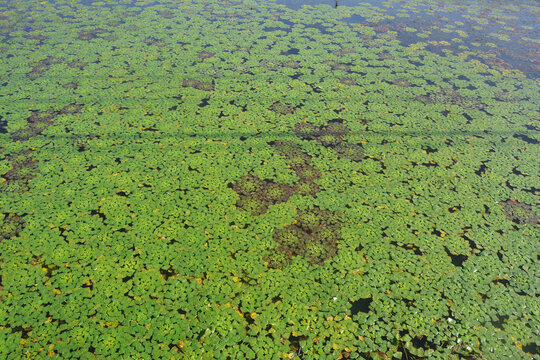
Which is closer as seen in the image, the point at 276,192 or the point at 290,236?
the point at 290,236

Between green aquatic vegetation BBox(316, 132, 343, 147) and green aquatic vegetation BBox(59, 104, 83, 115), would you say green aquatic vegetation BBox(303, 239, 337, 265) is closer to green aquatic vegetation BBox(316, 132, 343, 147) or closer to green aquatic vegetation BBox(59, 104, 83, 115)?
green aquatic vegetation BBox(316, 132, 343, 147)

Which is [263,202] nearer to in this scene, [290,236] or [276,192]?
[276,192]

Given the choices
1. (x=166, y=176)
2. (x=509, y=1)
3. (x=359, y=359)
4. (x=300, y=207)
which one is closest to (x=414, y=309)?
(x=359, y=359)

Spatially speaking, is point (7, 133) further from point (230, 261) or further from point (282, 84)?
point (282, 84)

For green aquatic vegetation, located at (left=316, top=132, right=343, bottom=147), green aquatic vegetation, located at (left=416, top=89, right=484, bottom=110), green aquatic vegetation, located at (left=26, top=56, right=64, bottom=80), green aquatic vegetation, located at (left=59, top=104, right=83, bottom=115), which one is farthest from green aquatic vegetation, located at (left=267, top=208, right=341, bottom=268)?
green aquatic vegetation, located at (left=26, top=56, right=64, bottom=80)

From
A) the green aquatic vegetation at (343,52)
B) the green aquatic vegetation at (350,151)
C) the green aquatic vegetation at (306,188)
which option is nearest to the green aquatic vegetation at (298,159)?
the green aquatic vegetation at (306,188)

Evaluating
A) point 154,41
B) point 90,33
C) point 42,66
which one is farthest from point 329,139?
point 90,33

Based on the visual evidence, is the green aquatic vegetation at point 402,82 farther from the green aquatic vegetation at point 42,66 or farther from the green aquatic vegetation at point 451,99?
the green aquatic vegetation at point 42,66
